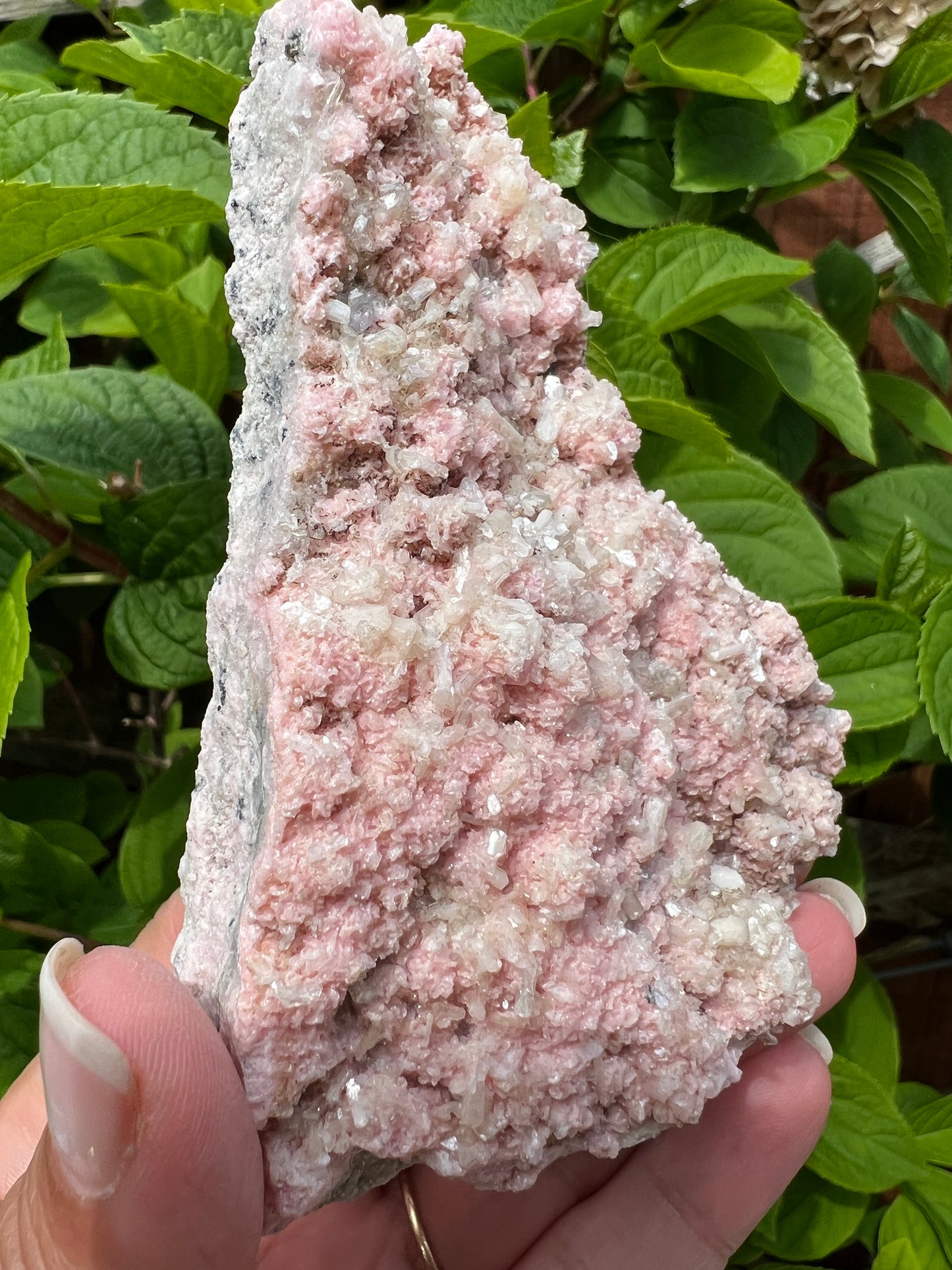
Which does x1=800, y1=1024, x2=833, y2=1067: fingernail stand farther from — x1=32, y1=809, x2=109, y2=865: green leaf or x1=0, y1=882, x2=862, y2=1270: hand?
x1=32, y1=809, x2=109, y2=865: green leaf

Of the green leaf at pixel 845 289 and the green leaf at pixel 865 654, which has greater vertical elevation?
the green leaf at pixel 845 289

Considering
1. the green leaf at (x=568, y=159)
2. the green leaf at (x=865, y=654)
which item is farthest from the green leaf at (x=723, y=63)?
the green leaf at (x=865, y=654)

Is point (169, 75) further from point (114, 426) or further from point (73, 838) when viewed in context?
point (73, 838)

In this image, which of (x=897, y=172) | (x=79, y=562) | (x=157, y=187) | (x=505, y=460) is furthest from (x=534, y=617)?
(x=897, y=172)

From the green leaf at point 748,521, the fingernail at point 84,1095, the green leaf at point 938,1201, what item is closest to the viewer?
the fingernail at point 84,1095

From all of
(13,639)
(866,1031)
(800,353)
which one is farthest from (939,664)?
(13,639)

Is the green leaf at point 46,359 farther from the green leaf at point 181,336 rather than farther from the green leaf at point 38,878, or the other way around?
the green leaf at point 38,878

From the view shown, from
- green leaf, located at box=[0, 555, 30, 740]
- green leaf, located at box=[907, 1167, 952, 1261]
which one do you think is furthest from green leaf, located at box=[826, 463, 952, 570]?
green leaf, located at box=[0, 555, 30, 740]

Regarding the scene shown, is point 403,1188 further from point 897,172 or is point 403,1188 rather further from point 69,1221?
point 897,172
